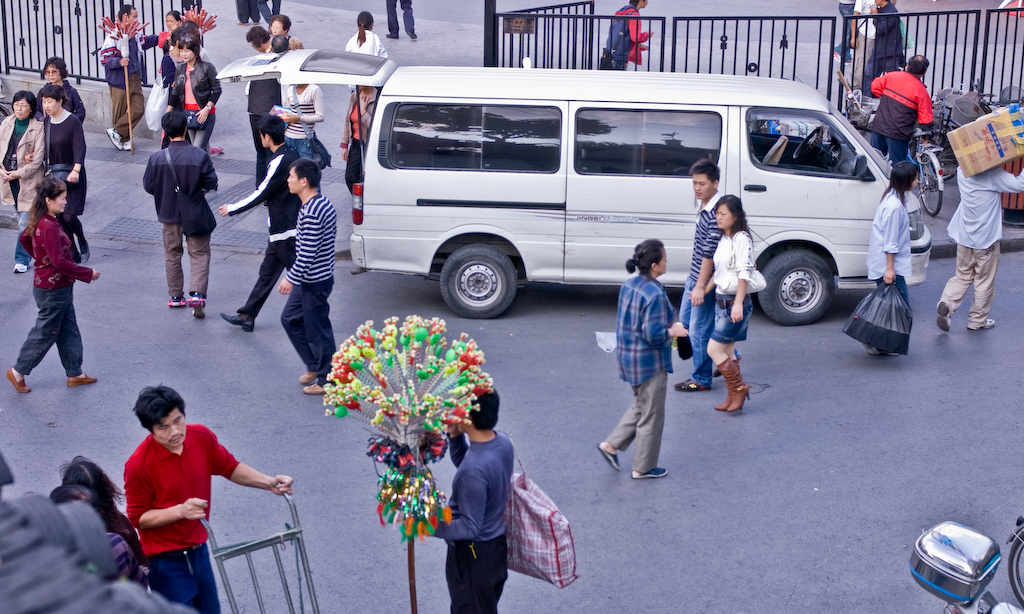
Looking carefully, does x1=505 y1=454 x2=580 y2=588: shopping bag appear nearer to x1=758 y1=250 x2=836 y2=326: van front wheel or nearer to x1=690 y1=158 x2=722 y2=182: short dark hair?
x1=690 y1=158 x2=722 y2=182: short dark hair

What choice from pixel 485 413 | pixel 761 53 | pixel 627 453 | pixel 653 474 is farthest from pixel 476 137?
pixel 761 53

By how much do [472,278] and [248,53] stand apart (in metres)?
9.94

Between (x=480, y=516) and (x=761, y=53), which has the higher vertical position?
(x=761, y=53)

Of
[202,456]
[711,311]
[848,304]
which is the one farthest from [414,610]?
[848,304]

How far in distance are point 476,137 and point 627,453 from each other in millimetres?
3248

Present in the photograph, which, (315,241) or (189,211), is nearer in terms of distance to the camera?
(315,241)

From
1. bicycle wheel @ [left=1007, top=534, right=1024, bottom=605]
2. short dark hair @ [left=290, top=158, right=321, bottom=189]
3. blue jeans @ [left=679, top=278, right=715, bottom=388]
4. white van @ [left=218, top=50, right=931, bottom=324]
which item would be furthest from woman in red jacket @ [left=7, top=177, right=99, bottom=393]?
bicycle wheel @ [left=1007, top=534, right=1024, bottom=605]

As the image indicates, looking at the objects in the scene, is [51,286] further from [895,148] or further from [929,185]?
[929,185]

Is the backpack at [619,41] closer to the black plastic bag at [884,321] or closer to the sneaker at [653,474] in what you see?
the black plastic bag at [884,321]

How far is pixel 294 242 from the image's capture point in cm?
862

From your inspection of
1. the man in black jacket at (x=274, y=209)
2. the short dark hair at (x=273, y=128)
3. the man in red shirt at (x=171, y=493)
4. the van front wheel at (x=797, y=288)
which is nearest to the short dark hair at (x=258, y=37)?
the man in black jacket at (x=274, y=209)

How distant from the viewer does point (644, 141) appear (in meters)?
8.88

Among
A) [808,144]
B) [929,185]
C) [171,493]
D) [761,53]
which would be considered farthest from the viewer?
[761,53]

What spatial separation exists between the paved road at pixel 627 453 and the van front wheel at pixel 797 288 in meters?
0.17
